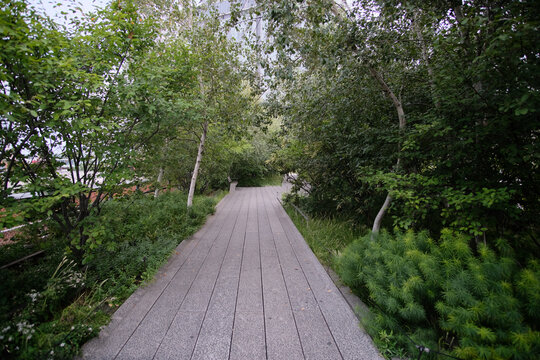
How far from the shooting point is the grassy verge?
172 cm

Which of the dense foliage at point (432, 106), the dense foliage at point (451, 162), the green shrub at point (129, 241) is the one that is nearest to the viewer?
the dense foliage at point (451, 162)

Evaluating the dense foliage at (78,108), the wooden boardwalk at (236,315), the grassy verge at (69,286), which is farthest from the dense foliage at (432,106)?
the grassy verge at (69,286)

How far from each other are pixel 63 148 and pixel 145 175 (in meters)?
Result: 1.12

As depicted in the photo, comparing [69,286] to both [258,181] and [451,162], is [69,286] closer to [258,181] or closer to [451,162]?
[451,162]

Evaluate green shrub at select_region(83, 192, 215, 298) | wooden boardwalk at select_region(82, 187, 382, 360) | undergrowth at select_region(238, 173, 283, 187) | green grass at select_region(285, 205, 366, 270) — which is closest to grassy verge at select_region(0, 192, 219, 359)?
green shrub at select_region(83, 192, 215, 298)

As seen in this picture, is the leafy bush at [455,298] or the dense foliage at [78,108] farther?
the dense foliage at [78,108]

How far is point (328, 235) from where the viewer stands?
455 centimetres

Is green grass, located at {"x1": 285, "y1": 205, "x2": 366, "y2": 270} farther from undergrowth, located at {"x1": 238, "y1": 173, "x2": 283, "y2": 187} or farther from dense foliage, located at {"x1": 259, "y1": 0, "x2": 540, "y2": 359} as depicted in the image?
undergrowth, located at {"x1": 238, "y1": 173, "x2": 283, "y2": 187}

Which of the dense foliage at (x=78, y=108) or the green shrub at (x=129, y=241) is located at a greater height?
the dense foliage at (x=78, y=108)

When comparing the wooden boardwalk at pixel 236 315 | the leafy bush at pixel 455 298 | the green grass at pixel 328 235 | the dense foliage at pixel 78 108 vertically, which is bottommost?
the wooden boardwalk at pixel 236 315

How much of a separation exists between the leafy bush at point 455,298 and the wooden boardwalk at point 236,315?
1.44 ft

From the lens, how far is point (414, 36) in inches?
147

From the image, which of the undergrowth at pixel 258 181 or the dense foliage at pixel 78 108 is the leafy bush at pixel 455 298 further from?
the undergrowth at pixel 258 181

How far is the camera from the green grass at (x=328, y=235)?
3.78m
